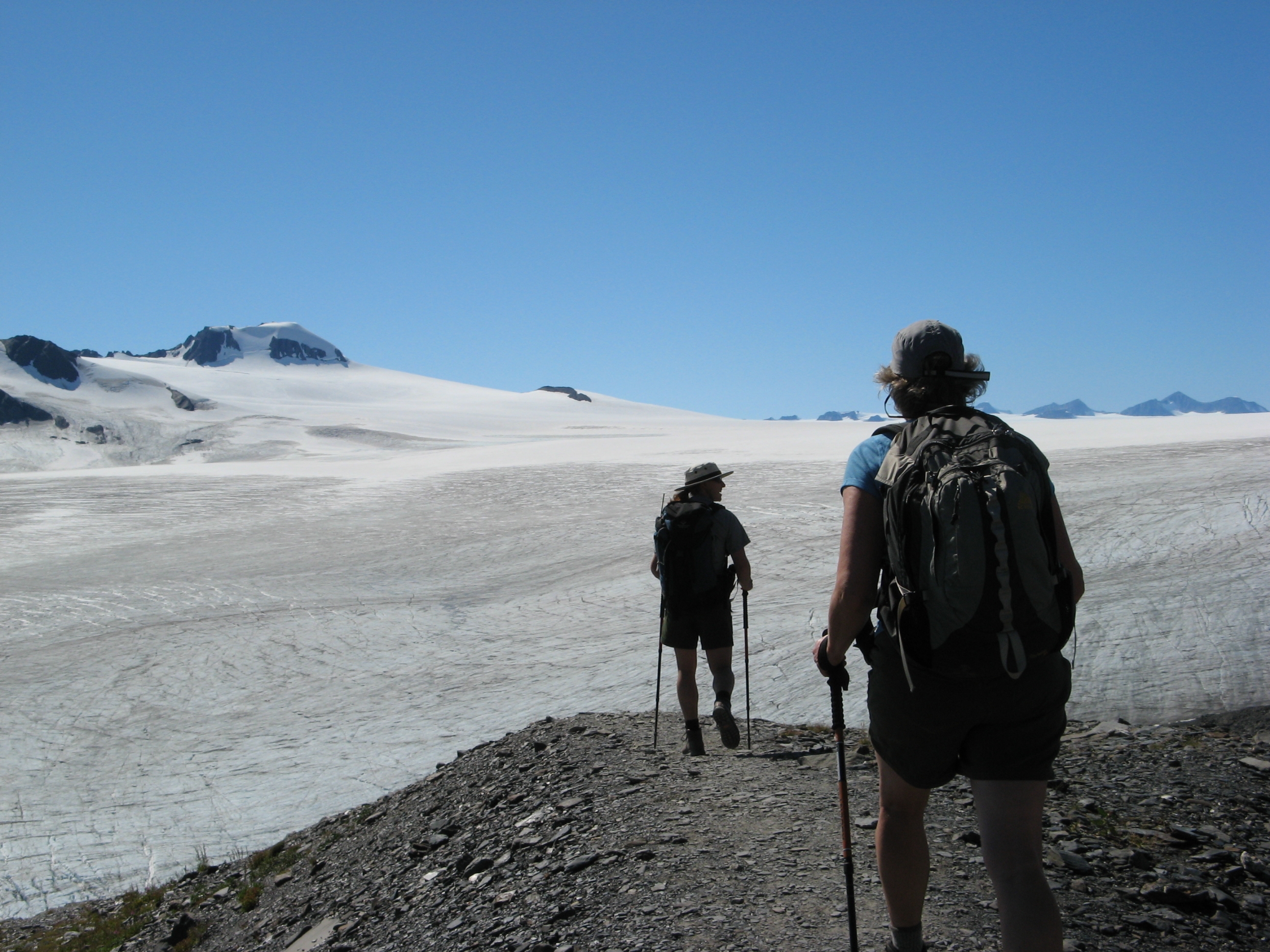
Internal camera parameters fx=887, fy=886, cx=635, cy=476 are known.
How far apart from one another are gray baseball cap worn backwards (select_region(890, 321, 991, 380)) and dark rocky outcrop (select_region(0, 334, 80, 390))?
10620 cm

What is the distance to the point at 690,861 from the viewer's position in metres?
3.86

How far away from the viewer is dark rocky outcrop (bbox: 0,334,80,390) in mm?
94250

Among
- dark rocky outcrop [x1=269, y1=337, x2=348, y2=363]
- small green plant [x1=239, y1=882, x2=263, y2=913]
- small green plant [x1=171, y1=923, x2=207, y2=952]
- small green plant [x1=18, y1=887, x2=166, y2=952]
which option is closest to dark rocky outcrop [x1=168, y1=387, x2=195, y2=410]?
small green plant [x1=18, y1=887, x2=166, y2=952]

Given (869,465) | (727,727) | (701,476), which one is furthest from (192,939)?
(869,465)

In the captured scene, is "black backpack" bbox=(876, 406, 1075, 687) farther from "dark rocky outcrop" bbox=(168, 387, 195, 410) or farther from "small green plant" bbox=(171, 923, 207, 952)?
"dark rocky outcrop" bbox=(168, 387, 195, 410)

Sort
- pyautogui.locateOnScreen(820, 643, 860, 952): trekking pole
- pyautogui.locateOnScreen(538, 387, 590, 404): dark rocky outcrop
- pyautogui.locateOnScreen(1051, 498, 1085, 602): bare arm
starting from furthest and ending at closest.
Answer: pyautogui.locateOnScreen(538, 387, 590, 404): dark rocky outcrop < pyautogui.locateOnScreen(820, 643, 860, 952): trekking pole < pyautogui.locateOnScreen(1051, 498, 1085, 602): bare arm

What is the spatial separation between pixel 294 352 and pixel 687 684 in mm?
172705

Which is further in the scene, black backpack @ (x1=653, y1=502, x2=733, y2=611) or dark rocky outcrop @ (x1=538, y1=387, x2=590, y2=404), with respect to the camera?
dark rocky outcrop @ (x1=538, y1=387, x2=590, y2=404)

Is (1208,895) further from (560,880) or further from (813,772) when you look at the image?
(560,880)

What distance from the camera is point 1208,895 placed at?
348 centimetres

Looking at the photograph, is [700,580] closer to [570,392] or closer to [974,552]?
[974,552]

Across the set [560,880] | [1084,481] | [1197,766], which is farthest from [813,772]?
[1084,481]

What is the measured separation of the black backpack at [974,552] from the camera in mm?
2236

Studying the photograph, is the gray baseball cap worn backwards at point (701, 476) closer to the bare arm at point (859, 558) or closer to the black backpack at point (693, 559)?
the black backpack at point (693, 559)
